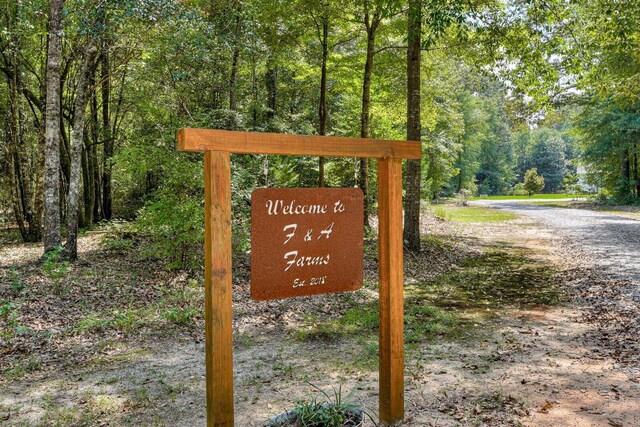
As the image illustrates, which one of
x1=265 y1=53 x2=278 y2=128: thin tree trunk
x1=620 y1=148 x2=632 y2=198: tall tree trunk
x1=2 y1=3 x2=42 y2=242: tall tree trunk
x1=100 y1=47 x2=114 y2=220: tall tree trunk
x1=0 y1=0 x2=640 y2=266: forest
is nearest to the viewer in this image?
x1=0 y1=0 x2=640 y2=266: forest

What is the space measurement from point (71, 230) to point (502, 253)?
34.8ft

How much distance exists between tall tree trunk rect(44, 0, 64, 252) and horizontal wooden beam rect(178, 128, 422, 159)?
25.7ft

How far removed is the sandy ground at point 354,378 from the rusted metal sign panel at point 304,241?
4.85 ft

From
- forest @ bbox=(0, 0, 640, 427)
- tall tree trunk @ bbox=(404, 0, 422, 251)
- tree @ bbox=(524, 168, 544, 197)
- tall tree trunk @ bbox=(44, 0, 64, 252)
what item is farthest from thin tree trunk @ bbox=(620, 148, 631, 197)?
tall tree trunk @ bbox=(44, 0, 64, 252)

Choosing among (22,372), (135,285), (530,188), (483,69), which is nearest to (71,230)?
(135,285)

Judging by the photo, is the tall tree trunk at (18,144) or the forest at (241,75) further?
the tall tree trunk at (18,144)

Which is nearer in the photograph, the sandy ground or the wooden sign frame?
the wooden sign frame

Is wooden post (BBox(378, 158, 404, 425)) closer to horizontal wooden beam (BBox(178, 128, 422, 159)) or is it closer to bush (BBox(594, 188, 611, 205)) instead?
horizontal wooden beam (BBox(178, 128, 422, 159))

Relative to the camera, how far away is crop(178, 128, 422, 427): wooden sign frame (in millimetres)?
2654

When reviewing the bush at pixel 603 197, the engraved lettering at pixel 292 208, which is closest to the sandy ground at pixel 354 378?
the engraved lettering at pixel 292 208

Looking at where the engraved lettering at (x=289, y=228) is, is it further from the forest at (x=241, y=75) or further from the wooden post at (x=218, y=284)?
the forest at (x=241, y=75)

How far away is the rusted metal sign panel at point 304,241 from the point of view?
283 cm

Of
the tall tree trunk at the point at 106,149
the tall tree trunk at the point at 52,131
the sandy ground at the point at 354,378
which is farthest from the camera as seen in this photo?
the tall tree trunk at the point at 106,149

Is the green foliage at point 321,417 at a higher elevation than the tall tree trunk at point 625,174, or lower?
lower
